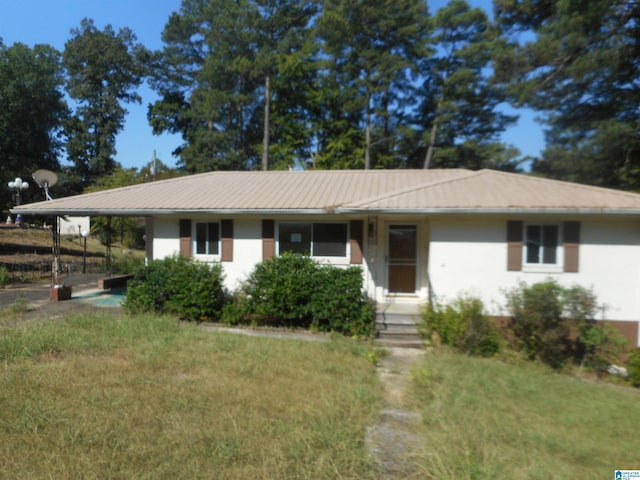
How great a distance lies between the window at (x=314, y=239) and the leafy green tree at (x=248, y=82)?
16.1 metres

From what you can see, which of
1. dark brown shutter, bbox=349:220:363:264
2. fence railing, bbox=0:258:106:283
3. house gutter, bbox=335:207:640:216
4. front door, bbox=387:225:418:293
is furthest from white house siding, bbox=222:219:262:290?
fence railing, bbox=0:258:106:283

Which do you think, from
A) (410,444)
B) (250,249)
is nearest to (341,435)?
(410,444)

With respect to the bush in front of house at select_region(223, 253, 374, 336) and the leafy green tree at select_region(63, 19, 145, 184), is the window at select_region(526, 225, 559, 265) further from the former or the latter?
the leafy green tree at select_region(63, 19, 145, 184)

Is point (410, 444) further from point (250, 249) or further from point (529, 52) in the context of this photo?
point (529, 52)

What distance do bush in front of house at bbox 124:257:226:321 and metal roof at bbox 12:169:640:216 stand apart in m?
1.50

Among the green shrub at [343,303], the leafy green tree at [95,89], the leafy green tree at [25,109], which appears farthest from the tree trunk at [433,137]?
the leafy green tree at [95,89]

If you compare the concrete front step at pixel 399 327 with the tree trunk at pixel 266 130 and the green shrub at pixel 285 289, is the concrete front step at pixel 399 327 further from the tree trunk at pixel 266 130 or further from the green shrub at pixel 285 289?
the tree trunk at pixel 266 130

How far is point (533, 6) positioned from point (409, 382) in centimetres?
1830

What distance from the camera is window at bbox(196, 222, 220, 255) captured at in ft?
31.6

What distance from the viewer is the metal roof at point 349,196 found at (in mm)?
7328

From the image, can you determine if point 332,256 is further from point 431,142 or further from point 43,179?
point 431,142

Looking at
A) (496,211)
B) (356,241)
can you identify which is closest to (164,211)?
(356,241)

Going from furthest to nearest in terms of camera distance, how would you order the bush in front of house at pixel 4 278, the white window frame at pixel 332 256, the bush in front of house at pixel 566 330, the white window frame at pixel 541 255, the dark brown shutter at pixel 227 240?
the bush in front of house at pixel 4 278 → the dark brown shutter at pixel 227 240 → the white window frame at pixel 332 256 → the white window frame at pixel 541 255 → the bush in front of house at pixel 566 330

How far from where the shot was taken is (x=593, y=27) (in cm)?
1366
